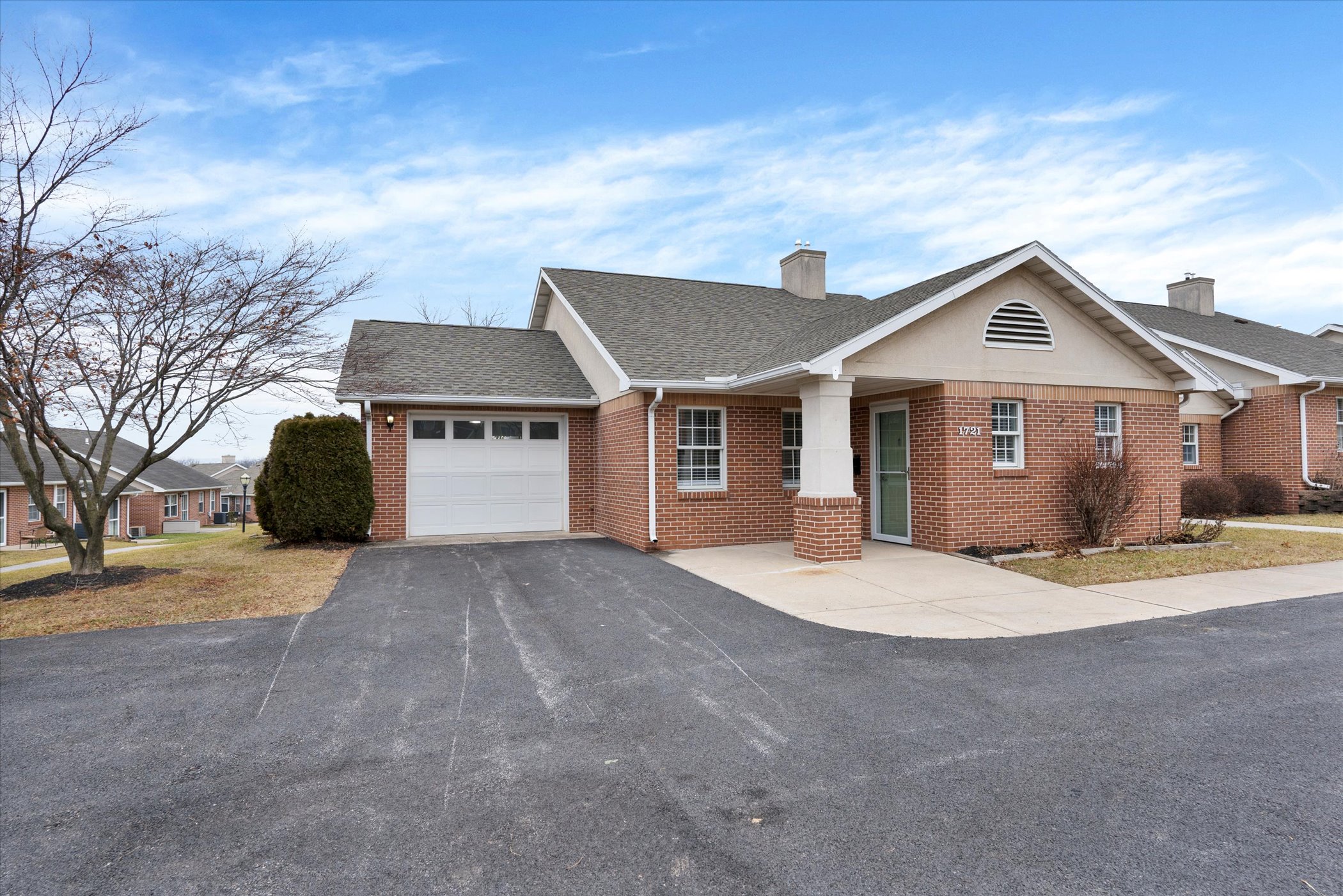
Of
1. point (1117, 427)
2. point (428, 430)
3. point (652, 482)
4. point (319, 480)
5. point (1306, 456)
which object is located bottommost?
point (652, 482)

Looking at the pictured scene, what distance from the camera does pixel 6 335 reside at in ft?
27.9

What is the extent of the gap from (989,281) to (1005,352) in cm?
121

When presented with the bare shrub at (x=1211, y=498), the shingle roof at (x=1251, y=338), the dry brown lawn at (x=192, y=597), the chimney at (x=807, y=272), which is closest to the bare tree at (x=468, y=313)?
the chimney at (x=807, y=272)

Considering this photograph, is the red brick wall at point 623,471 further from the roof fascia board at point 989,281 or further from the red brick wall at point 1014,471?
the red brick wall at point 1014,471

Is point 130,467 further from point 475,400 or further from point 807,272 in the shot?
point 807,272

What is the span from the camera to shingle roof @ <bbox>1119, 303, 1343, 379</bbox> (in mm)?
19344

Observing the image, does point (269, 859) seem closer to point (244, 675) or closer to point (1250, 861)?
point (244, 675)

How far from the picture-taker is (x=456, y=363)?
49.4ft

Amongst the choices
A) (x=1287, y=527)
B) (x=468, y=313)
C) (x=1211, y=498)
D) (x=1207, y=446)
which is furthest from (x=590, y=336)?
(x=468, y=313)

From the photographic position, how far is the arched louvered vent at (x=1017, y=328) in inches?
448

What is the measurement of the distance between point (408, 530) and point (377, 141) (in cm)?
785

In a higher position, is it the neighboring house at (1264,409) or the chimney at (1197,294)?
the chimney at (1197,294)

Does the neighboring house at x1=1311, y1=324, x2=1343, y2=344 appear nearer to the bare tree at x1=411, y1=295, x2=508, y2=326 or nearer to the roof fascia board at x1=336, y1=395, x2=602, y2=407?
the roof fascia board at x1=336, y1=395, x2=602, y2=407

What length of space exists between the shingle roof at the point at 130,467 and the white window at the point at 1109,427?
33.4 meters
